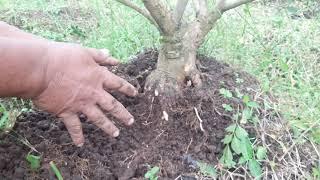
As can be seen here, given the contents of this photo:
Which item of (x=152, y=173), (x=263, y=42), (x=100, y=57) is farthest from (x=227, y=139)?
(x=263, y=42)

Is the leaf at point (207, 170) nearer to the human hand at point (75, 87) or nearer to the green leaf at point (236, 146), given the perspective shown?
the green leaf at point (236, 146)

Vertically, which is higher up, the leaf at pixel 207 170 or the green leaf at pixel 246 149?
the green leaf at pixel 246 149

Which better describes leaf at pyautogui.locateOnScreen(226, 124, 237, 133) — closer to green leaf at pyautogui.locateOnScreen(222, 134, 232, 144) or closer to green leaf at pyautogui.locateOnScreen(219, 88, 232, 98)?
green leaf at pyautogui.locateOnScreen(222, 134, 232, 144)

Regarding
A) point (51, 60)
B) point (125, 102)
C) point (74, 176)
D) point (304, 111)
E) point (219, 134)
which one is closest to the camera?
point (51, 60)

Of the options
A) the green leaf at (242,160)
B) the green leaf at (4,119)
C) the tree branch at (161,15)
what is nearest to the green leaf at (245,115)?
the green leaf at (242,160)

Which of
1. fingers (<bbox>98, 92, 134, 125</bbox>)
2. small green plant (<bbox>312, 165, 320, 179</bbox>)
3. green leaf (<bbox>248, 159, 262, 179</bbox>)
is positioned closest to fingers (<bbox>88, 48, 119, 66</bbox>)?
fingers (<bbox>98, 92, 134, 125</bbox>)

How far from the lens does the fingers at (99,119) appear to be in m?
1.50

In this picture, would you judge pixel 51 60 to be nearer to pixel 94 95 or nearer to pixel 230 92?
pixel 94 95

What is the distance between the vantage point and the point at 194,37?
6.17 ft

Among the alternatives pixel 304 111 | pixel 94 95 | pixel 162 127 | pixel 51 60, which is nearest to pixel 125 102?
pixel 162 127

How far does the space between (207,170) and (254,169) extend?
162mm

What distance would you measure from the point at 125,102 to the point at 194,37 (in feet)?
1.22

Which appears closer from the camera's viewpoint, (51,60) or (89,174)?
(51,60)

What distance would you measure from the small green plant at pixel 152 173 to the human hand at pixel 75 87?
186 mm
